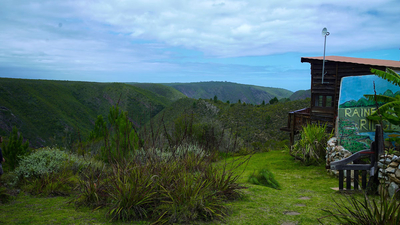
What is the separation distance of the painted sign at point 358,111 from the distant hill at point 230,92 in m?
113

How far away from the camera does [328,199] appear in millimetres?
5070

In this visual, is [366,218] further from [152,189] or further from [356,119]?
[356,119]

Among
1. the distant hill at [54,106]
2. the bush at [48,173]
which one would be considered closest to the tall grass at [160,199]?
the bush at [48,173]

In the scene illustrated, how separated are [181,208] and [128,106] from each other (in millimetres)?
62412

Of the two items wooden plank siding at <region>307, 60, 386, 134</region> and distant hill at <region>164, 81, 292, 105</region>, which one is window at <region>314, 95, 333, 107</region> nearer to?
wooden plank siding at <region>307, 60, 386, 134</region>

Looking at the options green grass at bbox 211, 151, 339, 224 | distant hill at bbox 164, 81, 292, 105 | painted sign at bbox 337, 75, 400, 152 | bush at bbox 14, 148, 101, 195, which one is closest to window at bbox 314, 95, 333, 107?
painted sign at bbox 337, 75, 400, 152

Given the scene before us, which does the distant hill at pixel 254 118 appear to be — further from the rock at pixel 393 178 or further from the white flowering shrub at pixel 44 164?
the rock at pixel 393 178

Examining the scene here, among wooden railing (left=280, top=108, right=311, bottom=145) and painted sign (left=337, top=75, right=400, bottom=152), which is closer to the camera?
painted sign (left=337, top=75, right=400, bottom=152)

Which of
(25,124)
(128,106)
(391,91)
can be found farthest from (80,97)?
(391,91)

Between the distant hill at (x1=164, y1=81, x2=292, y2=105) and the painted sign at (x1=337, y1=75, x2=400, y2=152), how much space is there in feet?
369

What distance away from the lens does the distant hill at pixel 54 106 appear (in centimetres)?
4056

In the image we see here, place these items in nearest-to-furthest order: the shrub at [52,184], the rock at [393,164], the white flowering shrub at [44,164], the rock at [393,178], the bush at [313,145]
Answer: the rock at [393,178]
the rock at [393,164]
the shrub at [52,184]
the white flowering shrub at [44,164]
the bush at [313,145]

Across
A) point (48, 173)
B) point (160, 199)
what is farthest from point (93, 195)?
point (48, 173)

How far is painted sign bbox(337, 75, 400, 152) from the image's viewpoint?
7473mm
